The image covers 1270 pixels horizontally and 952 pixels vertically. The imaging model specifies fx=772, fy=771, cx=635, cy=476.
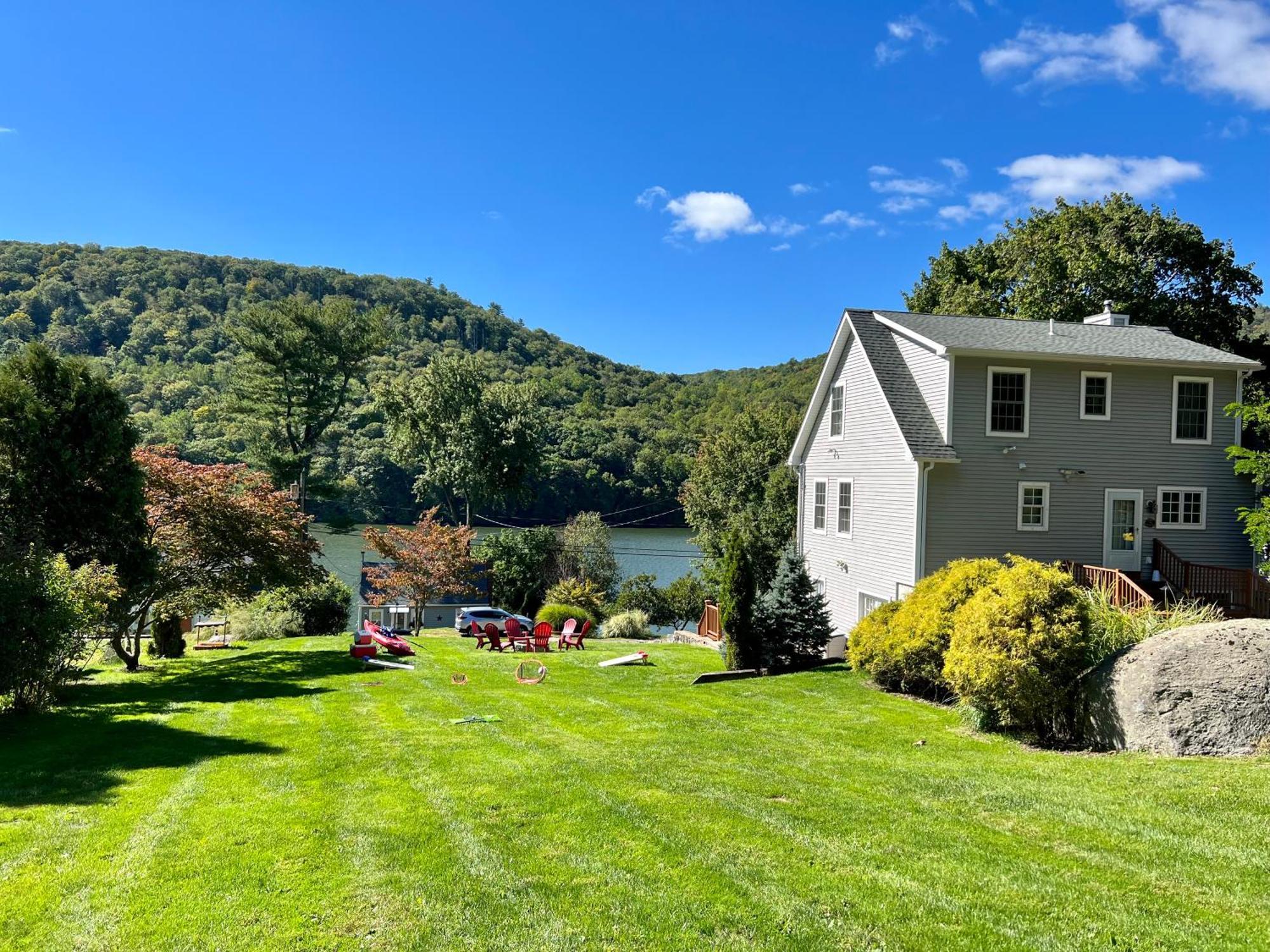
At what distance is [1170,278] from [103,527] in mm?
36006

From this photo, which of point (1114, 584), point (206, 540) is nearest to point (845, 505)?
point (1114, 584)

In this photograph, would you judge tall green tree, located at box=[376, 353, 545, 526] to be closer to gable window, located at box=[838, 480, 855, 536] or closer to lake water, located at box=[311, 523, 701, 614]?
lake water, located at box=[311, 523, 701, 614]

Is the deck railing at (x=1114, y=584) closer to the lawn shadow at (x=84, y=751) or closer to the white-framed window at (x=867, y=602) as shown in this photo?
the white-framed window at (x=867, y=602)

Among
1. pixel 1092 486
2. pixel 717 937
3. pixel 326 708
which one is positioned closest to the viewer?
pixel 717 937

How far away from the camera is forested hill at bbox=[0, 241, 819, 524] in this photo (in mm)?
54066

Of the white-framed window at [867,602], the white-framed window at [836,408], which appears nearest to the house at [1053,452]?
the white-framed window at [867,602]

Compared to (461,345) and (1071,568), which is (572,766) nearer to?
(1071,568)

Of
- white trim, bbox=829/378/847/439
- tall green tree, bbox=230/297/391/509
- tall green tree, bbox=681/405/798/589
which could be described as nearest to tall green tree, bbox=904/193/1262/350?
tall green tree, bbox=681/405/798/589

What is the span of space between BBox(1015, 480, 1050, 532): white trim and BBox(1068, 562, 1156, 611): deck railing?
1076mm

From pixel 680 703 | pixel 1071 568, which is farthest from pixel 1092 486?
pixel 680 703

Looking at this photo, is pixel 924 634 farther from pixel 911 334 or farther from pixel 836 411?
pixel 836 411

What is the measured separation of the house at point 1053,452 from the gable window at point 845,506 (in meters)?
1.90

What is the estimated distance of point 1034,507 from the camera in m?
17.7

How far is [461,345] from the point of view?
3017 inches
